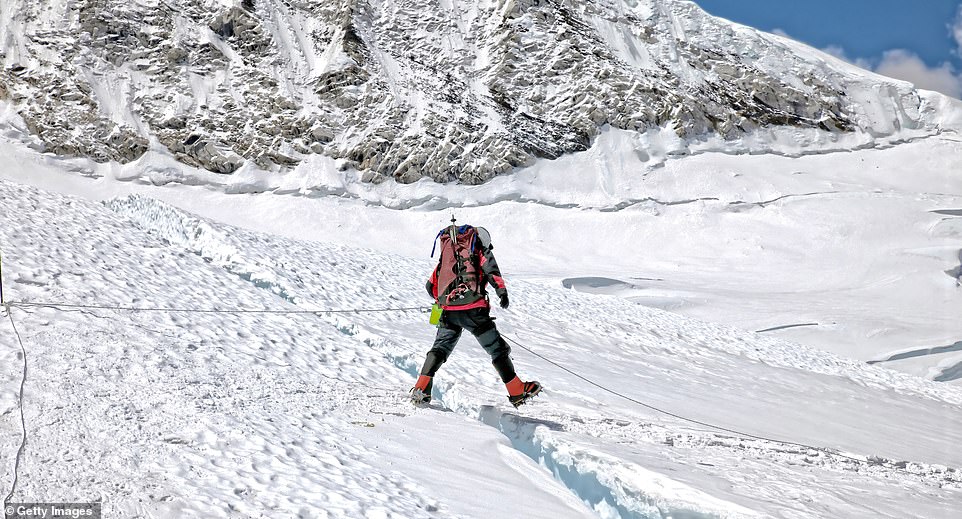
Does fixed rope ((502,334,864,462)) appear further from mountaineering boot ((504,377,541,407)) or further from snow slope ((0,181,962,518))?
mountaineering boot ((504,377,541,407))

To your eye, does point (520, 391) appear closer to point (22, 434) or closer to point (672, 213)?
point (22, 434)

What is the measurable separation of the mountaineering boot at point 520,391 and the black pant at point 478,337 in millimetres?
62

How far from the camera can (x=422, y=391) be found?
5828mm

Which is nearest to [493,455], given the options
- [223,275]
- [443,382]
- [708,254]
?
[443,382]

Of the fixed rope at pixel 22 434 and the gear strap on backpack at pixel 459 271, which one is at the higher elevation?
the gear strap on backpack at pixel 459 271

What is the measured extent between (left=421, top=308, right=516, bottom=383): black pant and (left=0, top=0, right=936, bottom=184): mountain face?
3454cm

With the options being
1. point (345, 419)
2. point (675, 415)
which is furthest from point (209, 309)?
point (675, 415)

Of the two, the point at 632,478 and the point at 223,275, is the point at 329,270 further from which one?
the point at 632,478

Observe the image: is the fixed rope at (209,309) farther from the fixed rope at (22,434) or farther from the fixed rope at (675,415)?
the fixed rope at (675,415)

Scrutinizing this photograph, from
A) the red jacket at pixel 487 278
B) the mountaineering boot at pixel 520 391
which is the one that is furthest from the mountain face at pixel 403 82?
the mountaineering boot at pixel 520 391

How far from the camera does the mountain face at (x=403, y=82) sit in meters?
40.2

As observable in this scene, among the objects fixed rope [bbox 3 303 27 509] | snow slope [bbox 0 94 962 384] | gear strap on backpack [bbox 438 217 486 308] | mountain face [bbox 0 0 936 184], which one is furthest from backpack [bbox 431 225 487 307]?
mountain face [bbox 0 0 936 184]

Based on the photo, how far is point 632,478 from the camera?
417cm

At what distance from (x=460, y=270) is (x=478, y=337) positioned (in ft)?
2.12
